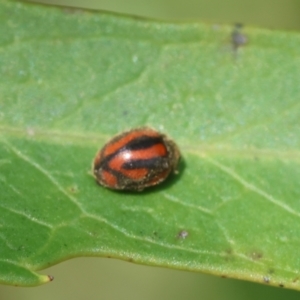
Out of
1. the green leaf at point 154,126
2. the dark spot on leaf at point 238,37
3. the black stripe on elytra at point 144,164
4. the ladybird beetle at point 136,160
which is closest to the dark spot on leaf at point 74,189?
the green leaf at point 154,126

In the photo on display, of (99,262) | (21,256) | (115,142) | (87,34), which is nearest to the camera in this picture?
(21,256)

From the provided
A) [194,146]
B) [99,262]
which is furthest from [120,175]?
[99,262]

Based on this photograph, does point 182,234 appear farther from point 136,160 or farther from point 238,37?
point 238,37

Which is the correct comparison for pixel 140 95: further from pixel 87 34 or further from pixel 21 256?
pixel 21 256

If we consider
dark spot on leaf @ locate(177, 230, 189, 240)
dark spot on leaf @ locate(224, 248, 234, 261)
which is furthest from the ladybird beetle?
dark spot on leaf @ locate(224, 248, 234, 261)

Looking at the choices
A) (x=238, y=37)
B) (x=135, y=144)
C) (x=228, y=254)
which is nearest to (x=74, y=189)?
(x=135, y=144)
